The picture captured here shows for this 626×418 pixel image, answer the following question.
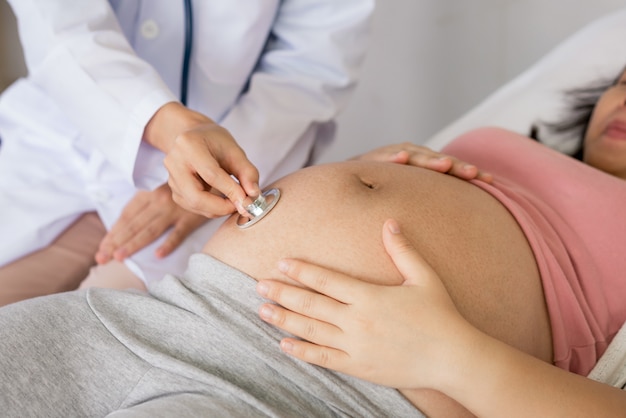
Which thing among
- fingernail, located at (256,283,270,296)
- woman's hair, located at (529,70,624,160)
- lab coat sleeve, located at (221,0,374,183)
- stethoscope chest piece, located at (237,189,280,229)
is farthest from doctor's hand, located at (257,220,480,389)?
woman's hair, located at (529,70,624,160)

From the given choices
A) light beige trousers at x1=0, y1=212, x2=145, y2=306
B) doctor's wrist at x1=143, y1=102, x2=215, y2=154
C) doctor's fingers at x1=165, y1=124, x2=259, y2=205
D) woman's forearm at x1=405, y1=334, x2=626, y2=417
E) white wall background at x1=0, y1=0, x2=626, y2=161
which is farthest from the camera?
white wall background at x1=0, y1=0, x2=626, y2=161

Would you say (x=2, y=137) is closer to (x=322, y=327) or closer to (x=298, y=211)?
(x=298, y=211)

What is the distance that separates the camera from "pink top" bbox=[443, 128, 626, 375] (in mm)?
855

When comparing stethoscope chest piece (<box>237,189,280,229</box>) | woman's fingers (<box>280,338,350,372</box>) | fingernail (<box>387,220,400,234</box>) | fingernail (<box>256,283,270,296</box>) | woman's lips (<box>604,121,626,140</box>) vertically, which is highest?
woman's lips (<box>604,121,626,140</box>)

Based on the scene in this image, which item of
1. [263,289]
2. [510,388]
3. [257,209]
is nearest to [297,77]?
[257,209]

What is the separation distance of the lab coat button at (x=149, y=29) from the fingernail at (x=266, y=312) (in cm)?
62

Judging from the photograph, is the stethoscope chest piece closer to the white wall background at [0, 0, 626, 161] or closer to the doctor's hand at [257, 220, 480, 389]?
the doctor's hand at [257, 220, 480, 389]

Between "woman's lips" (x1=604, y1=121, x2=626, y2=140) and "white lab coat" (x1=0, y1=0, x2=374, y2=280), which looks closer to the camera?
"white lab coat" (x1=0, y1=0, x2=374, y2=280)

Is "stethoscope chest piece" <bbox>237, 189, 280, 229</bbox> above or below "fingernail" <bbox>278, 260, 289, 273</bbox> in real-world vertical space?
above

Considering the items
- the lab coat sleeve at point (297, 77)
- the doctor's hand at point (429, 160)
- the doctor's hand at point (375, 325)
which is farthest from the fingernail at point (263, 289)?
the lab coat sleeve at point (297, 77)

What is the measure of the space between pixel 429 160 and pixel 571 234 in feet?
0.76

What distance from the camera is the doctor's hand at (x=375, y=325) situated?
664 mm

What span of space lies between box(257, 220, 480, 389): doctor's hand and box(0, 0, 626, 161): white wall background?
1.25 m

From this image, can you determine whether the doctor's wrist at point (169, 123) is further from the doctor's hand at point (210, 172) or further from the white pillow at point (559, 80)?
the white pillow at point (559, 80)
